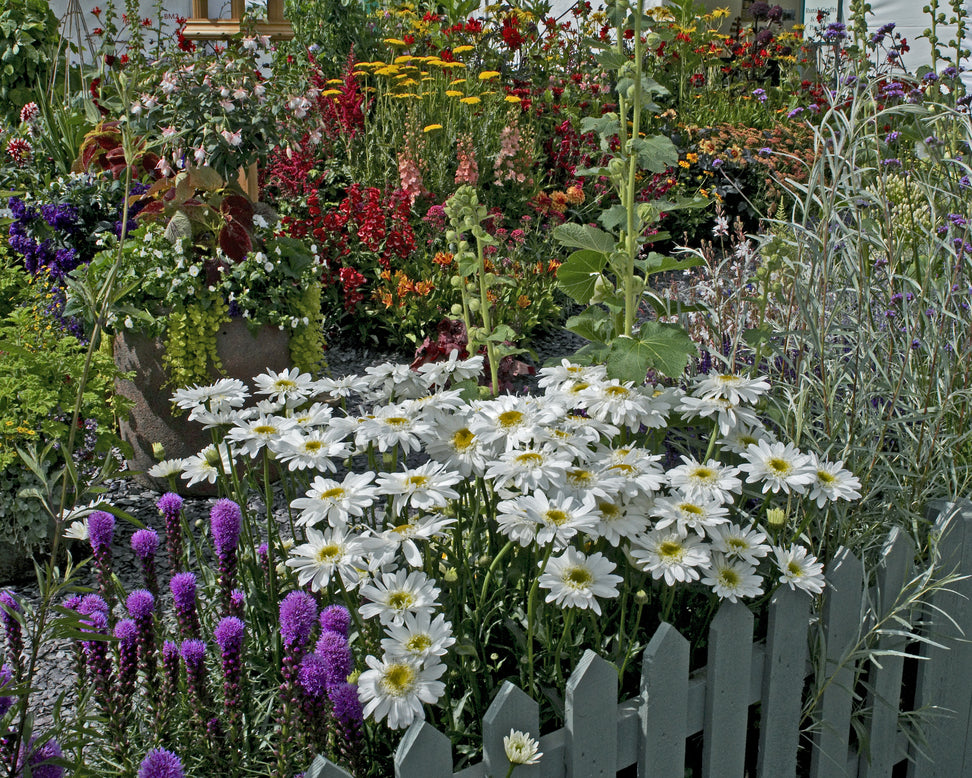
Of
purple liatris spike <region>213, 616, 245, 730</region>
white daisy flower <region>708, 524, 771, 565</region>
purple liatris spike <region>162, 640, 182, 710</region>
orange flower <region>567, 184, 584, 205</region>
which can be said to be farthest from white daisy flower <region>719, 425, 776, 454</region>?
orange flower <region>567, 184, 584, 205</region>

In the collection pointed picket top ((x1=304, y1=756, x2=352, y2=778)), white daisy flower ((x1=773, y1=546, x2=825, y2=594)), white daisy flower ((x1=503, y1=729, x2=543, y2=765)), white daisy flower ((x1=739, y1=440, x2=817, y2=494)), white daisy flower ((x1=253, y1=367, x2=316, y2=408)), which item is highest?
white daisy flower ((x1=253, y1=367, x2=316, y2=408))

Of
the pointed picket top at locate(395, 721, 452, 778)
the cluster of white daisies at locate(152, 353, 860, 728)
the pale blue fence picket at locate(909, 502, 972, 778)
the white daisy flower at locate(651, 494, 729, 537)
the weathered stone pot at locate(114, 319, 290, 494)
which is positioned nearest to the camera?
the pointed picket top at locate(395, 721, 452, 778)

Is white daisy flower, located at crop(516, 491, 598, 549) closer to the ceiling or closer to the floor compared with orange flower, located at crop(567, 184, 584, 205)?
closer to the floor

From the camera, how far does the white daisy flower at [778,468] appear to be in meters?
1.69

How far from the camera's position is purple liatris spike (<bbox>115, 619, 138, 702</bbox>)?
1.51m

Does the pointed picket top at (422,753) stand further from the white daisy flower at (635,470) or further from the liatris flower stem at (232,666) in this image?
the white daisy flower at (635,470)

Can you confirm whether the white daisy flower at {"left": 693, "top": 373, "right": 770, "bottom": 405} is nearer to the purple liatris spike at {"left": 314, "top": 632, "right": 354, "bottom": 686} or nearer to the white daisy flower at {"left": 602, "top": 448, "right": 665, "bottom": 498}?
the white daisy flower at {"left": 602, "top": 448, "right": 665, "bottom": 498}

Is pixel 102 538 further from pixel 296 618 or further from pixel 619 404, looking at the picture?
pixel 619 404

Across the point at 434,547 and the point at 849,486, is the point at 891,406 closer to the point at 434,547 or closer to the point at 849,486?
the point at 849,486

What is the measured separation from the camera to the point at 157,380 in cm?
326

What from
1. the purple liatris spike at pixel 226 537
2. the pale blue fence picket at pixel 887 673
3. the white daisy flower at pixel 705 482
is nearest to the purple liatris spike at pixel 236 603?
the purple liatris spike at pixel 226 537

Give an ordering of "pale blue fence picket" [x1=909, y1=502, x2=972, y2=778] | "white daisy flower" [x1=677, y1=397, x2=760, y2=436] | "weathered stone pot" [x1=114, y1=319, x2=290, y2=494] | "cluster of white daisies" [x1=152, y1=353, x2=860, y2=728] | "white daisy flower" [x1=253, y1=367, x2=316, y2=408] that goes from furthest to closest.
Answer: "weathered stone pot" [x1=114, y1=319, x2=290, y2=494], "pale blue fence picket" [x1=909, y1=502, x2=972, y2=778], "white daisy flower" [x1=253, y1=367, x2=316, y2=408], "white daisy flower" [x1=677, y1=397, x2=760, y2=436], "cluster of white daisies" [x1=152, y1=353, x2=860, y2=728]

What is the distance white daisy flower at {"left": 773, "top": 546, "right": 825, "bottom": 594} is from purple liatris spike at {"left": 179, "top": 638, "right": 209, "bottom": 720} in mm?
1040

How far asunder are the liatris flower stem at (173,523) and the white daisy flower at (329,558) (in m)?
0.39
